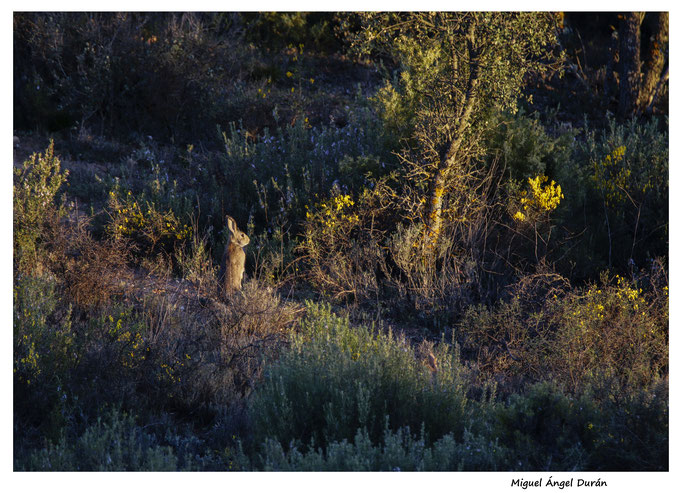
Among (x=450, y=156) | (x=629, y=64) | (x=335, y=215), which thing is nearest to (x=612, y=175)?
(x=450, y=156)

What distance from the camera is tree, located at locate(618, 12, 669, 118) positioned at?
37.0ft

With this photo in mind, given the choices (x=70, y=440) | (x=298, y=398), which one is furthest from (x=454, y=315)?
(x=70, y=440)

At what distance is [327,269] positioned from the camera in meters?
7.01

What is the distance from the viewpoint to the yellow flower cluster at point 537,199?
7156mm

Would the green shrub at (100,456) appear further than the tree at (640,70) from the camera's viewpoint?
No

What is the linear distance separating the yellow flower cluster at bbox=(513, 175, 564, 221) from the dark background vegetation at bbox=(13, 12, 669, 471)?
0.12 ft

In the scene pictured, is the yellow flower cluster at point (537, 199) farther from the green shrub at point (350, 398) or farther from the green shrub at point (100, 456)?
the green shrub at point (100, 456)

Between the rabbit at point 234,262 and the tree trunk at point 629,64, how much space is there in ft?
26.8

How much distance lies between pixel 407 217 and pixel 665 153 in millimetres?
3476

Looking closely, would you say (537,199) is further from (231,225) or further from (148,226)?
(148,226)

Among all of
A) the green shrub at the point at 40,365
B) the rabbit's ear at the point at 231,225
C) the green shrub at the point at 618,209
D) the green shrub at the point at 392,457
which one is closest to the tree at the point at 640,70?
the green shrub at the point at 618,209

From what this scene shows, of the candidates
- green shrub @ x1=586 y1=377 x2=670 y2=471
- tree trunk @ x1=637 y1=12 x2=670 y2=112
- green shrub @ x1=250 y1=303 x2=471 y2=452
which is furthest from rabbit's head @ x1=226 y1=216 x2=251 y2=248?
tree trunk @ x1=637 y1=12 x2=670 y2=112

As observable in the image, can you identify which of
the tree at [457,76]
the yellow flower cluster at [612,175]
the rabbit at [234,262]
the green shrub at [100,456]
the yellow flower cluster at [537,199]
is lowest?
the green shrub at [100,456]

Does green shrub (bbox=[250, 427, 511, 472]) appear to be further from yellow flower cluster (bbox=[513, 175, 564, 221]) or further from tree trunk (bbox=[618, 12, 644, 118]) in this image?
tree trunk (bbox=[618, 12, 644, 118])
